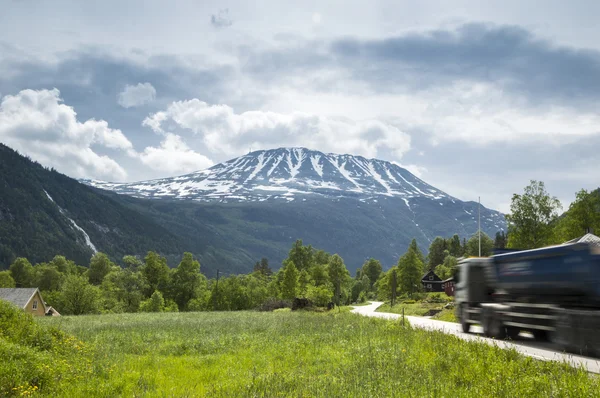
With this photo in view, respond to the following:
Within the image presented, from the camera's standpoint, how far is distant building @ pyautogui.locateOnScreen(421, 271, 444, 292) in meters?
113

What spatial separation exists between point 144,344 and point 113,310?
65992 millimetres

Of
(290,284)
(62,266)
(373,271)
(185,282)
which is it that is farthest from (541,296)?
(373,271)

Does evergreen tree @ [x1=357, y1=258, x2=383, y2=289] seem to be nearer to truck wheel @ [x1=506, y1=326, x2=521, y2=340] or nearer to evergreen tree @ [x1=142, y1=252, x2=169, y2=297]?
evergreen tree @ [x1=142, y1=252, x2=169, y2=297]

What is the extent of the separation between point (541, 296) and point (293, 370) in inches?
415

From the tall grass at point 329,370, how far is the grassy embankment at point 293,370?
30 millimetres

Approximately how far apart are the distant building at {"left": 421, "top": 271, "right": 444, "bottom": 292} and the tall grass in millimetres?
99132

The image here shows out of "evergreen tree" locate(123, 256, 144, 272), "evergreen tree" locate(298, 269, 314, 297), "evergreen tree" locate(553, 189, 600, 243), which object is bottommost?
"evergreen tree" locate(298, 269, 314, 297)

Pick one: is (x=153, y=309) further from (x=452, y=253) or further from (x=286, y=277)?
(x=452, y=253)

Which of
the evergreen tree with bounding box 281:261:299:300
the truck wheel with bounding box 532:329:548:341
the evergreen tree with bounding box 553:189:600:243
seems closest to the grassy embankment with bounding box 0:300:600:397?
the truck wheel with bounding box 532:329:548:341

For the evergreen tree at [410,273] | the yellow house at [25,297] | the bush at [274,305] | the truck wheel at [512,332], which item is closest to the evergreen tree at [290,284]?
the bush at [274,305]

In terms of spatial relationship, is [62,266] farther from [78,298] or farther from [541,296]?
[541,296]

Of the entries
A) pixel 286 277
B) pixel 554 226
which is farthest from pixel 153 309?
pixel 554 226

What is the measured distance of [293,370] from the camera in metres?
13.5

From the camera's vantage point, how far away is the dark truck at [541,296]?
1456 cm
